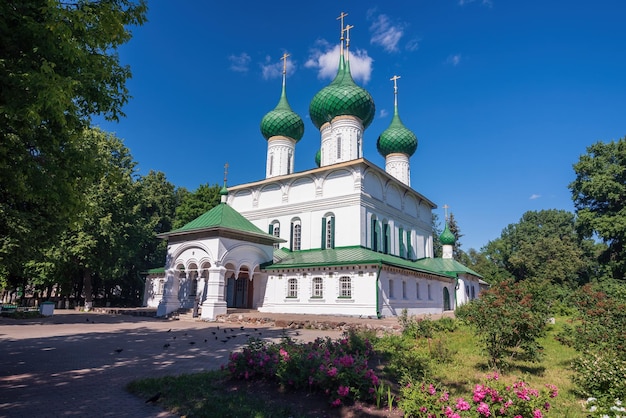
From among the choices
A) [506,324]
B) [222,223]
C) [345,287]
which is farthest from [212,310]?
[506,324]

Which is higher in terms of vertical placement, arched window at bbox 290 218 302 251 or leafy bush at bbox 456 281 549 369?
arched window at bbox 290 218 302 251

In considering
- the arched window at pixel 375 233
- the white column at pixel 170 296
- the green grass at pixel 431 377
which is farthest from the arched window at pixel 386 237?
the green grass at pixel 431 377

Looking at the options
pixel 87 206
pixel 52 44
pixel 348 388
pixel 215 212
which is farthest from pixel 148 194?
pixel 348 388

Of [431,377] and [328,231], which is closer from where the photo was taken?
[431,377]

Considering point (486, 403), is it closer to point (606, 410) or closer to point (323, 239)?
point (606, 410)

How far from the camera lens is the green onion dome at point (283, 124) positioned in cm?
2970

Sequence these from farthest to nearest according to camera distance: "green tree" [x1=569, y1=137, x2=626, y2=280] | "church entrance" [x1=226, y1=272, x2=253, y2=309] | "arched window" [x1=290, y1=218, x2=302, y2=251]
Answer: "green tree" [x1=569, y1=137, x2=626, y2=280] → "arched window" [x1=290, y1=218, x2=302, y2=251] → "church entrance" [x1=226, y1=272, x2=253, y2=309]

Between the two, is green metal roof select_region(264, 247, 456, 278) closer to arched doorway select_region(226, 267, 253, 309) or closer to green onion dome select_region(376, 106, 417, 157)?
arched doorway select_region(226, 267, 253, 309)

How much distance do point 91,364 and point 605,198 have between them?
1412 inches

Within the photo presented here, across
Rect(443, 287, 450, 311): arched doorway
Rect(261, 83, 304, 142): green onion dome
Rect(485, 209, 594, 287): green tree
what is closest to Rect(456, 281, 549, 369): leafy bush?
Rect(443, 287, 450, 311): arched doorway

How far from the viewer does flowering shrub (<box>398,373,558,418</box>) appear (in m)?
4.35

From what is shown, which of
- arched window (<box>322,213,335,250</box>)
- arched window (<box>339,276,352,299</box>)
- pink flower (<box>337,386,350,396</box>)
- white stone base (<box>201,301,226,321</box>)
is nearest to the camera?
pink flower (<box>337,386,350,396</box>)

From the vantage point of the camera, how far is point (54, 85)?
5320 millimetres

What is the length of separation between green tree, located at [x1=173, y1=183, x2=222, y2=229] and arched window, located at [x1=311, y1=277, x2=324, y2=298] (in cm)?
1647
